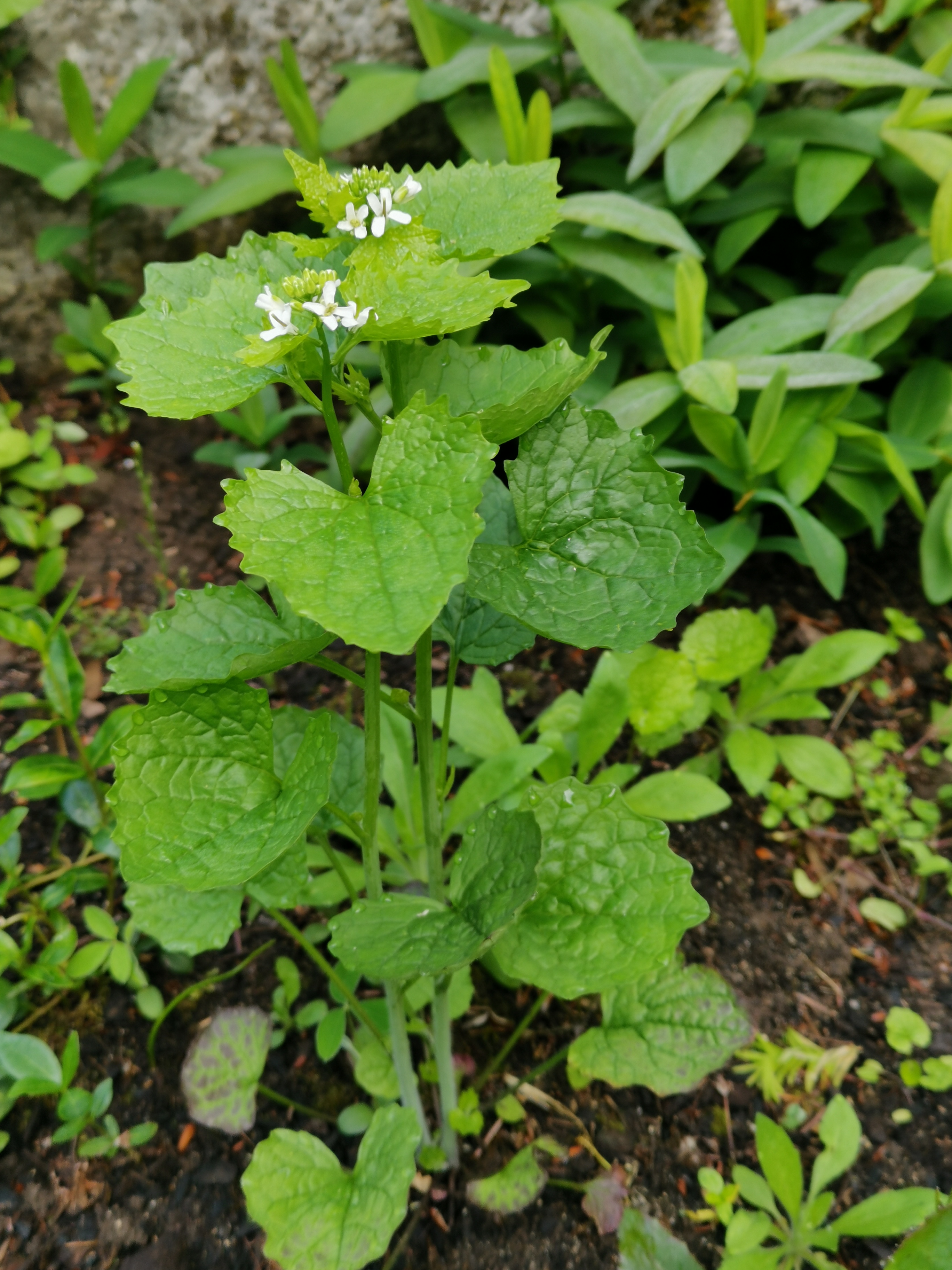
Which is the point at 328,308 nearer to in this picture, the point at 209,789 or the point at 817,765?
the point at 209,789

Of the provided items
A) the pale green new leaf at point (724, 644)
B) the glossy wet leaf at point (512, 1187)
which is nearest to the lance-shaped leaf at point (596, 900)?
the glossy wet leaf at point (512, 1187)

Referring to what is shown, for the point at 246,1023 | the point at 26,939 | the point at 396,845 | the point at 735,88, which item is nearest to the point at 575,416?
the point at 396,845

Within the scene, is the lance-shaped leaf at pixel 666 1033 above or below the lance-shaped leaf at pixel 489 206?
below

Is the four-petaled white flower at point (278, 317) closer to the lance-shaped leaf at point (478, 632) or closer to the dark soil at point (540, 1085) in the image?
the lance-shaped leaf at point (478, 632)

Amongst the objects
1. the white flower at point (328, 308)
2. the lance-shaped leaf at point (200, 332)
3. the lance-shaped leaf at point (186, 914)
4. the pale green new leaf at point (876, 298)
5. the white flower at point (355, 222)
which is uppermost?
the white flower at point (355, 222)

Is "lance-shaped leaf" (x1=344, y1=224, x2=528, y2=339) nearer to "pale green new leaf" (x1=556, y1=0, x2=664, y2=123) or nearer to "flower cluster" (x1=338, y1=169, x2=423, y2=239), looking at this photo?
"flower cluster" (x1=338, y1=169, x2=423, y2=239)

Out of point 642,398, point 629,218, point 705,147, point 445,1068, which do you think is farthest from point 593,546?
point 705,147
